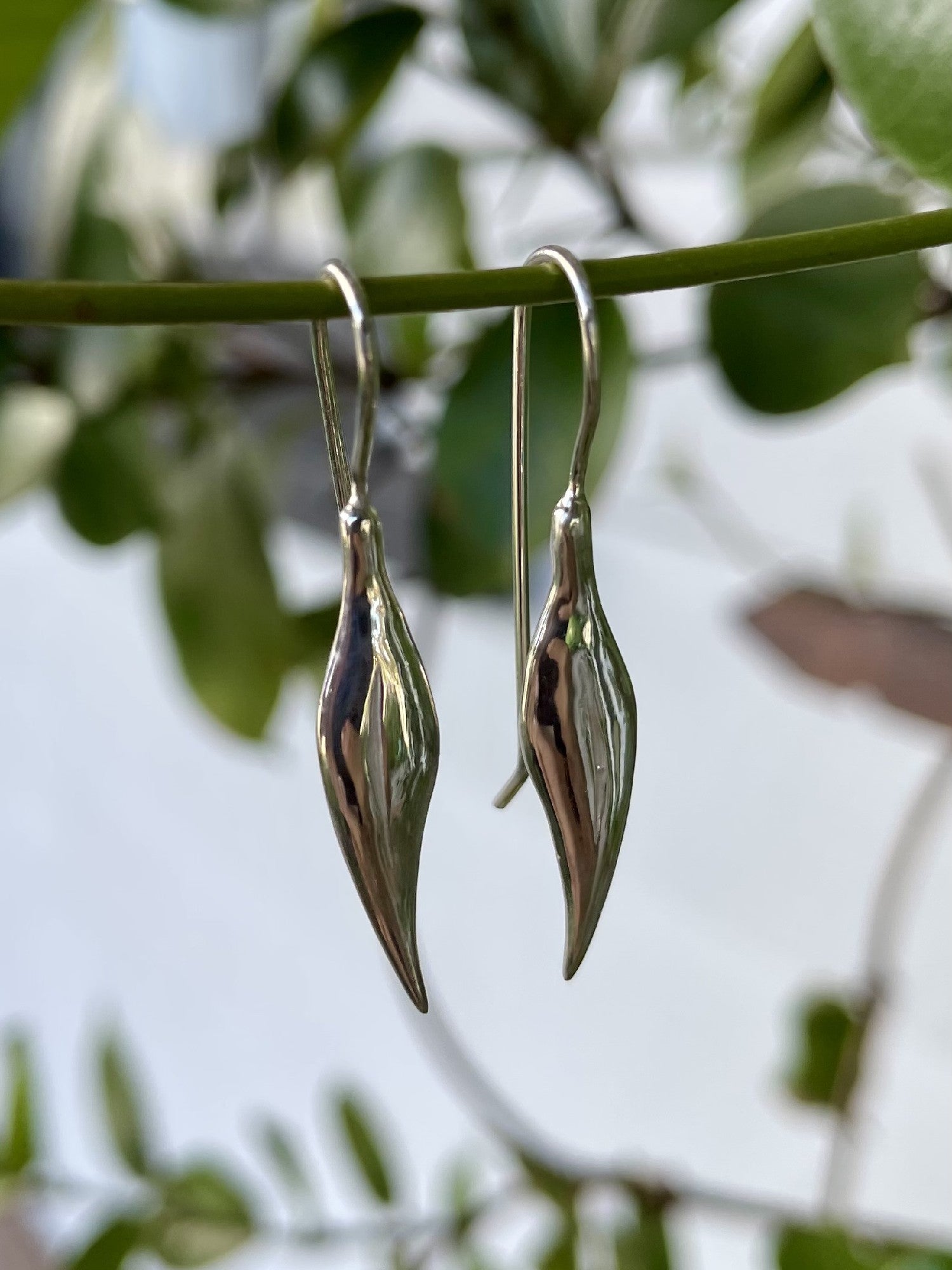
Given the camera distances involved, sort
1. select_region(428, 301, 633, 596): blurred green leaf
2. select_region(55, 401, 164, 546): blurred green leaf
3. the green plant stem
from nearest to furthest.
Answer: the green plant stem → select_region(428, 301, 633, 596): blurred green leaf → select_region(55, 401, 164, 546): blurred green leaf

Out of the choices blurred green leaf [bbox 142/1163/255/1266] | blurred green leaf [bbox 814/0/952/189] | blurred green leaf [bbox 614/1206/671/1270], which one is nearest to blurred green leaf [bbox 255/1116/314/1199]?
blurred green leaf [bbox 142/1163/255/1266]

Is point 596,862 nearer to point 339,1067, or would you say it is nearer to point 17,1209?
point 339,1067

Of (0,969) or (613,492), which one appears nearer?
(613,492)

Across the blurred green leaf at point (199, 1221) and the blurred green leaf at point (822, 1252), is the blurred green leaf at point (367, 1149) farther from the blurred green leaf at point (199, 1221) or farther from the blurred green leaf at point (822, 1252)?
the blurred green leaf at point (822, 1252)

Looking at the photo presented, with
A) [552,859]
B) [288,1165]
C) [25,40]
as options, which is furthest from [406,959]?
[552,859]

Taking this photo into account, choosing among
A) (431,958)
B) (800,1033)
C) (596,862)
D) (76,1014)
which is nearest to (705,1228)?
(431,958)

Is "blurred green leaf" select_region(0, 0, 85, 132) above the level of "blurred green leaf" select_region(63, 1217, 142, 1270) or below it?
above

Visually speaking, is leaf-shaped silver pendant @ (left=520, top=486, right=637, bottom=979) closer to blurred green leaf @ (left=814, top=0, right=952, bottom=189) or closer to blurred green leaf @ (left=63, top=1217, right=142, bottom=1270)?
blurred green leaf @ (left=814, top=0, right=952, bottom=189)
